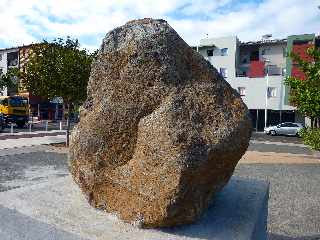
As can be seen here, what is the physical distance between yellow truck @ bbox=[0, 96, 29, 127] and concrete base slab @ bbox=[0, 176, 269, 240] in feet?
102

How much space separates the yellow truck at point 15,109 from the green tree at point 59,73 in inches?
605

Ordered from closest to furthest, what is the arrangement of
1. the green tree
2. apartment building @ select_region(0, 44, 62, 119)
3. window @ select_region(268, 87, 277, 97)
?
the green tree
window @ select_region(268, 87, 277, 97)
apartment building @ select_region(0, 44, 62, 119)

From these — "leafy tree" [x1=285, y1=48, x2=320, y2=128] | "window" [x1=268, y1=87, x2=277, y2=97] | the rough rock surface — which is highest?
"window" [x1=268, y1=87, x2=277, y2=97]

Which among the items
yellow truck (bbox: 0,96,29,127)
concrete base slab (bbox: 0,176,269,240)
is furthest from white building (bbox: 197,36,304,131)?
concrete base slab (bbox: 0,176,269,240)

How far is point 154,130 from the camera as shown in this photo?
13.5ft

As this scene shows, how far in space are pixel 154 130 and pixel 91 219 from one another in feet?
3.54

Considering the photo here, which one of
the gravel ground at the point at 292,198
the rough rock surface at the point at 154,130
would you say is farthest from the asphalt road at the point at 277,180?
the rough rock surface at the point at 154,130

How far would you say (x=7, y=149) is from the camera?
17.2 meters

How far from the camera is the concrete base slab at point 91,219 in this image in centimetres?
397

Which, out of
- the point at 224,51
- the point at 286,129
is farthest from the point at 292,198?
the point at 224,51

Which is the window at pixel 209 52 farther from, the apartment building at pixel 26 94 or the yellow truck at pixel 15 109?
the yellow truck at pixel 15 109

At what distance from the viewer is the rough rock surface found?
3.93 metres

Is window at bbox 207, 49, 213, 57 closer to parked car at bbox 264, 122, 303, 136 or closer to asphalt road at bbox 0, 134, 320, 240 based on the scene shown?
parked car at bbox 264, 122, 303, 136

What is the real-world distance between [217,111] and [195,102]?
226mm
